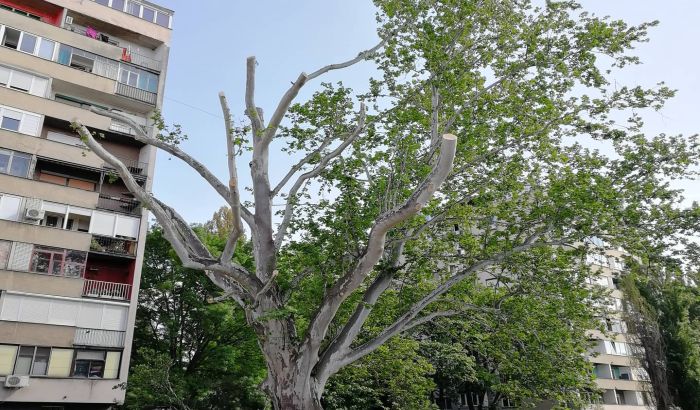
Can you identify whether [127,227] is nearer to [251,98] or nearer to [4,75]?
[4,75]

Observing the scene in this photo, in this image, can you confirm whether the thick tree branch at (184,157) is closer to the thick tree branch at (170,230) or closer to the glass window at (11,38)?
the thick tree branch at (170,230)

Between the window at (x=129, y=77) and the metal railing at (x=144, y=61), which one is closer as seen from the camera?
the window at (x=129, y=77)

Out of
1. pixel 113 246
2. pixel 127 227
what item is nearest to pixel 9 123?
pixel 127 227

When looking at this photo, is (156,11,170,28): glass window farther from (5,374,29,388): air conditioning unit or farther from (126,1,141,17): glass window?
(5,374,29,388): air conditioning unit

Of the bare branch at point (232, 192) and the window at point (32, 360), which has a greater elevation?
the bare branch at point (232, 192)

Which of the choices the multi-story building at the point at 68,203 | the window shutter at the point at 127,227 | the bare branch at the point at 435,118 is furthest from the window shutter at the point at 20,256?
the bare branch at the point at 435,118

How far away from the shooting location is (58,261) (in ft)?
70.2

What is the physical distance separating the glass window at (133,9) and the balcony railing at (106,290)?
47.8ft

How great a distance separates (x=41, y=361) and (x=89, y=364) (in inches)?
65.4

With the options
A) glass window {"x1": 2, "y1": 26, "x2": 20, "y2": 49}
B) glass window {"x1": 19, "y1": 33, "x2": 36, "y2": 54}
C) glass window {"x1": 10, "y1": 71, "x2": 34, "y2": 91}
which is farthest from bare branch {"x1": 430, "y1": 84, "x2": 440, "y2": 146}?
glass window {"x1": 2, "y1": 26, "x2": 20, "y2": 49}

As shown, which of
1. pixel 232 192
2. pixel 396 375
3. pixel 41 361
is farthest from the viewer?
pixel 41 361

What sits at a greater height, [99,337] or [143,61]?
[143,61]

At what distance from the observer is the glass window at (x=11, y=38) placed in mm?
23438

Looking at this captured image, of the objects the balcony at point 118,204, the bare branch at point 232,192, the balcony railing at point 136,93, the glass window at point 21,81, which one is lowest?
the bare branch at point 232,192
